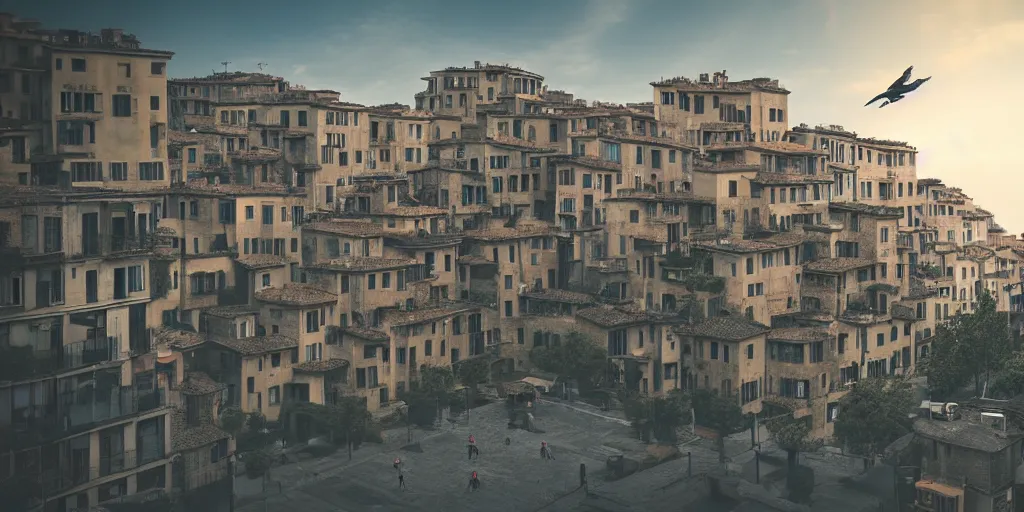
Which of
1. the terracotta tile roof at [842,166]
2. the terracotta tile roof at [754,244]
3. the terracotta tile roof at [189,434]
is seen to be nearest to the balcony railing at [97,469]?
the terracotta tile roof at [189,434]

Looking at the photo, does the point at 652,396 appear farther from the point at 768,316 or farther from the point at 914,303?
the point at 914,303

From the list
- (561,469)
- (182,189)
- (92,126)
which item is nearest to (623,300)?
(561,469)

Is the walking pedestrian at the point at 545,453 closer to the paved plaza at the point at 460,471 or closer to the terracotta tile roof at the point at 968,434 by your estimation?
the paved plaza at the point at 460,471

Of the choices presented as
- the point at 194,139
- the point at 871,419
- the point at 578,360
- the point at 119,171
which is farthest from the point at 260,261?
the point at 871,419

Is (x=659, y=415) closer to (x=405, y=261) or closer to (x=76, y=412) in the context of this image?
(x=405, y=261)

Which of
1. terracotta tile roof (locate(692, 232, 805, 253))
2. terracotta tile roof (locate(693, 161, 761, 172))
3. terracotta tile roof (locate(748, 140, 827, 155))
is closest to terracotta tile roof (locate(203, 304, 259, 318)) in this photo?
terracotta tile roof (locate(692, 232, 805, 253))

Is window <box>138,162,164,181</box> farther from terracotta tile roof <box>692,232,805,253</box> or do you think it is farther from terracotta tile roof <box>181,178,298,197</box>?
terracotta tile roof <box>692,232,805,253</box>
